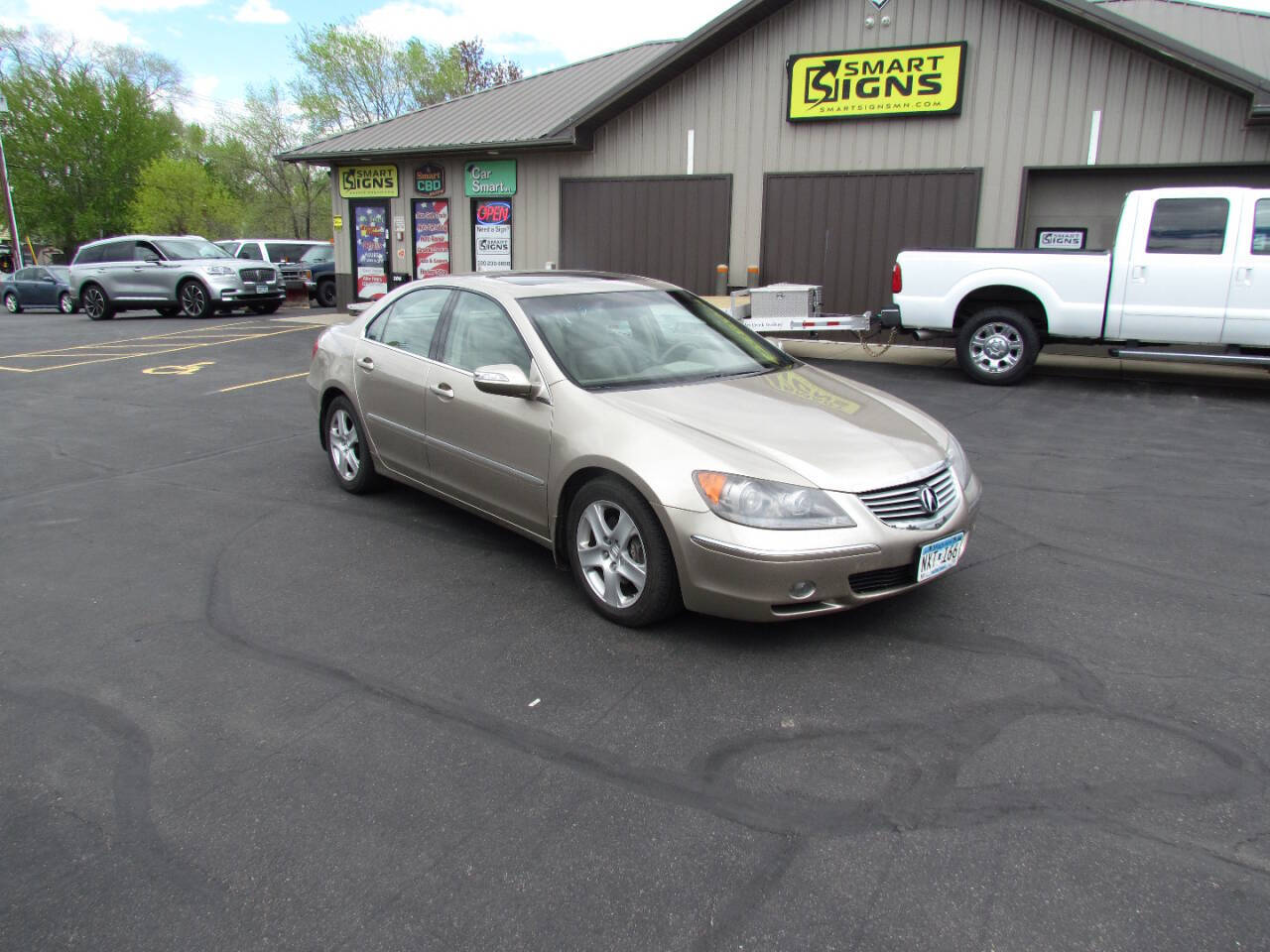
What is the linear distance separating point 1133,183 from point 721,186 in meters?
6.06

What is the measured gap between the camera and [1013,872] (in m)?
2.58

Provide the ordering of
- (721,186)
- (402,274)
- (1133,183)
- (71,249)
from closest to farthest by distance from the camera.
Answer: (1133,183) → (721,186) → (402,274) → (71,249)

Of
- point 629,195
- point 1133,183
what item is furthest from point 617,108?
point 1133,183

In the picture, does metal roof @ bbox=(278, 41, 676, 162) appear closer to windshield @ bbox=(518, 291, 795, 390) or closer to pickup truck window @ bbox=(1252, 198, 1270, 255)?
pickup truck window @ bbox=(1252, 198, 1270, 255)

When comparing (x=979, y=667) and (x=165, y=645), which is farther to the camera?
(x=165, y=645)

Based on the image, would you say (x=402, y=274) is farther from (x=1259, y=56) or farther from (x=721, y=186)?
→ (x=1259, y=56)

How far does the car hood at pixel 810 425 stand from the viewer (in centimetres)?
388

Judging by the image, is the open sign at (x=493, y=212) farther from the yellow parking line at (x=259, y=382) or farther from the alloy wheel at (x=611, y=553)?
the alloy wheel at (x=611, y=553)

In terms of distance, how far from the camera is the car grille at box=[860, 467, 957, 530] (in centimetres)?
383

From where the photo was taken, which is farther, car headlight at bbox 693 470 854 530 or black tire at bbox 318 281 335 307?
black tire at bbox 318 281 335 307

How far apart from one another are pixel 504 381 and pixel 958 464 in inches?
86.2

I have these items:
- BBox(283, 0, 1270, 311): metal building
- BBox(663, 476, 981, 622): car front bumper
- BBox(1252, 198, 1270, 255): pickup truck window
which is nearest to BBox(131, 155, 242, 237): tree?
BBox(283, 0, 1270, 311): metal building

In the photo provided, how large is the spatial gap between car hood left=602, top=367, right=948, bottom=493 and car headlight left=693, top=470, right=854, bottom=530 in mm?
83

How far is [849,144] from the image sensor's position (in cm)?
1416
